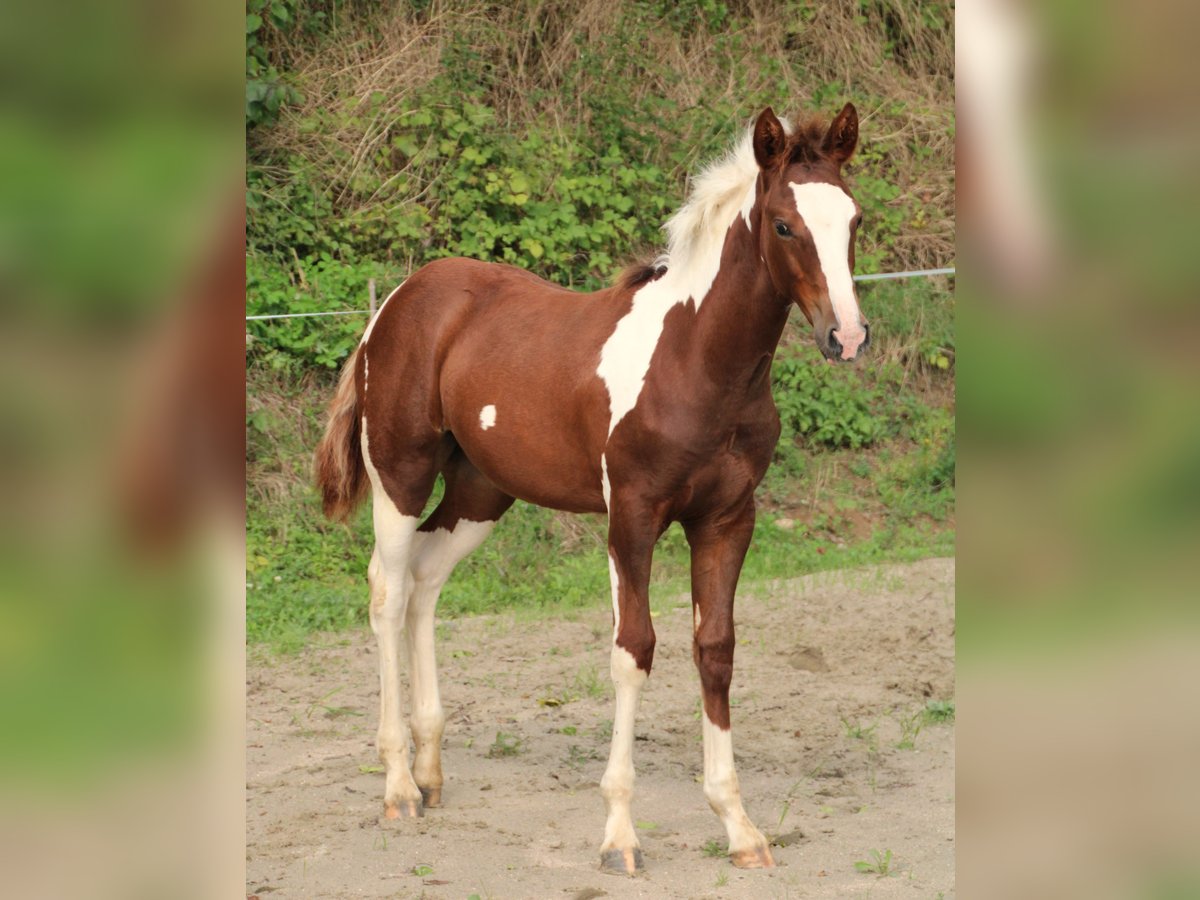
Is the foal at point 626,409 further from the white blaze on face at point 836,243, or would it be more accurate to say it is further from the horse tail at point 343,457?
the horse tail at point 343,457

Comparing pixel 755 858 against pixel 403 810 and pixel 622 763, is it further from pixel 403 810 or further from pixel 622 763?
pixel 403 810

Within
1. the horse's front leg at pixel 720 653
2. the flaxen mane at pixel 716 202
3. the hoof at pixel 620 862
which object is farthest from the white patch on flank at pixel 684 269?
the hoof at pixel 620 862

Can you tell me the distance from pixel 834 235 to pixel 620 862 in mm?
1915

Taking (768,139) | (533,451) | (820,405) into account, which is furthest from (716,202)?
(820,405)

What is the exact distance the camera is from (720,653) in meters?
3.79

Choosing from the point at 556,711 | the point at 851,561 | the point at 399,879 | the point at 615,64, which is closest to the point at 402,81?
the point at 615,64

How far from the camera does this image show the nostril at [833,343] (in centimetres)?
316

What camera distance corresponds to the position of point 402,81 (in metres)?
9.35

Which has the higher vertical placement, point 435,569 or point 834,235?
point 834,235
